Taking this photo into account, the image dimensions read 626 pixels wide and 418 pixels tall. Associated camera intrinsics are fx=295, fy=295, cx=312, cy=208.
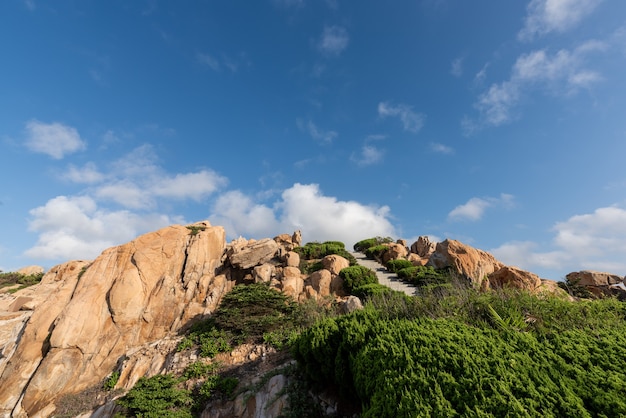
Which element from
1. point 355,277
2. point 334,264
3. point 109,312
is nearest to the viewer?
point 109,312

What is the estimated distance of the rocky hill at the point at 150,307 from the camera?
43.2 ft

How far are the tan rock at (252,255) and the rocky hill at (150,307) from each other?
8 cm

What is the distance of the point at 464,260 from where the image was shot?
22922 mm

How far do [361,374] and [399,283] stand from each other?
1953cm

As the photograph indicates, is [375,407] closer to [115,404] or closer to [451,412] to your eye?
[451,412]

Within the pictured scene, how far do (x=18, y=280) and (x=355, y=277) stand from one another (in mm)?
41495

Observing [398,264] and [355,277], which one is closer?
[355,277]

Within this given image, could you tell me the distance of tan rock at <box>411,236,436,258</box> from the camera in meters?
33.9

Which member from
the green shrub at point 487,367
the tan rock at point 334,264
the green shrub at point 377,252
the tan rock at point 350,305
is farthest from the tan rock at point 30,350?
the green shrub at point 377,252

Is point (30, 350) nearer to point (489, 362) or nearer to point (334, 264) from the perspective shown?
point (334, 264)

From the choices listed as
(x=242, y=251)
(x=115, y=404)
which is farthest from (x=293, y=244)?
(x=115, y=404)

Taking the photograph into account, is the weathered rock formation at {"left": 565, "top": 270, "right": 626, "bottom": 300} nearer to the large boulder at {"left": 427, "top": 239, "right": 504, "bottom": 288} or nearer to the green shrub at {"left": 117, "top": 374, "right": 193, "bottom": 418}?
the large boulder at {"left": 427, "top": 239, "right": 504, "bottom": 288}

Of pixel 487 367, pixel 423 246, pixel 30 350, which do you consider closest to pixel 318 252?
pixel 423 246

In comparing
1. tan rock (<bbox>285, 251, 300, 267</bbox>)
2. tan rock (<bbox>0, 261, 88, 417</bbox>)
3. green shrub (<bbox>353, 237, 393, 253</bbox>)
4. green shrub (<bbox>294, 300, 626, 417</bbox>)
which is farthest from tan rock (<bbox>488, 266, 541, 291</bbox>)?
green shrub (<bbox>353, 237, 393, 253</bbox>)
